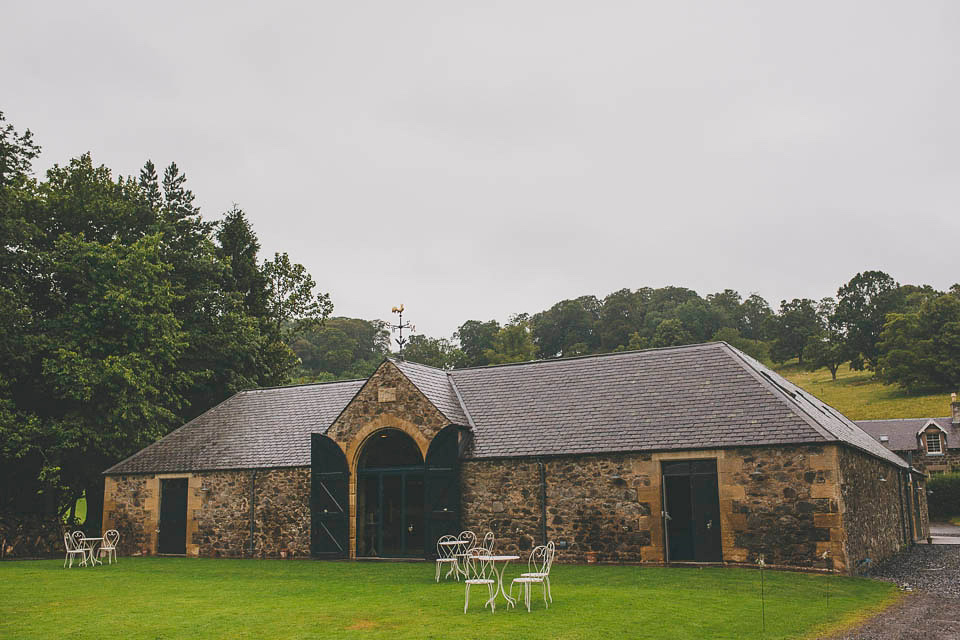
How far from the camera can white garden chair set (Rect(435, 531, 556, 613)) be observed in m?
12.5

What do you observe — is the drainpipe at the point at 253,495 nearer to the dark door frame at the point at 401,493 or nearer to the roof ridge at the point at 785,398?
the dark door frame at the point at 401,493

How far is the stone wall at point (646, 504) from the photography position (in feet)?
55.5

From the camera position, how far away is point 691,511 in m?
18.4

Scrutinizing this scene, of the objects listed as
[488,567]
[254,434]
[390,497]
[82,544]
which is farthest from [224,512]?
[488,567]

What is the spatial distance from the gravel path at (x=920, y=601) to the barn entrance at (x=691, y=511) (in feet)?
11.8

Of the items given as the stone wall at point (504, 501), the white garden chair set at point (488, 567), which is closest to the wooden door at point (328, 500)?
the white garden chair set at point (488, 567)

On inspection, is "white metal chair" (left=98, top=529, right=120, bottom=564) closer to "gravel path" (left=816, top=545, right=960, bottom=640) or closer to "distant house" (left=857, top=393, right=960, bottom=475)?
"gravel path" (left=816, top=545, right=960, bottom=640)

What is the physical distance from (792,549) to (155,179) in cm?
3428

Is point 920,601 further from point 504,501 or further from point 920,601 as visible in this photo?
point 504,501

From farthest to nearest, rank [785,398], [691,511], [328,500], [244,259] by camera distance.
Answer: [244,259] → [328,500] → [785,398] → [691,511]

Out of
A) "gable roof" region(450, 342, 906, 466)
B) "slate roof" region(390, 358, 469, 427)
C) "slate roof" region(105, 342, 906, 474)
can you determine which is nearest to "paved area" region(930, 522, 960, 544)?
"slate roof" region(105, 342, 906, 474)

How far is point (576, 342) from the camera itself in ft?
347

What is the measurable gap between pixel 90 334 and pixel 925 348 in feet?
232

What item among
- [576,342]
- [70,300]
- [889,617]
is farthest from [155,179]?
[576,342]
